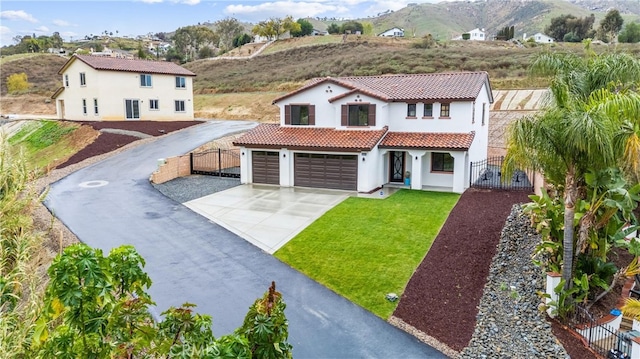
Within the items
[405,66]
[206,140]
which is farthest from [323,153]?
[405,66]

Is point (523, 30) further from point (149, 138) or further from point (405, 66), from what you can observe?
point (149, 138)

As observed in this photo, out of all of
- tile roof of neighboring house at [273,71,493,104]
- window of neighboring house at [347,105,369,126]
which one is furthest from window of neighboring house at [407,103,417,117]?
window of neighboring house at [347,105,369,126]

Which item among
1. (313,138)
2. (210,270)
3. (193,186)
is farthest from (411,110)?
(210,270)

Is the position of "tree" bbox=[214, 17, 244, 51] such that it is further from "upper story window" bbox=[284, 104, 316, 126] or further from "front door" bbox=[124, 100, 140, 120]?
"upper story window" bbox=[284, 104, 316, 126]

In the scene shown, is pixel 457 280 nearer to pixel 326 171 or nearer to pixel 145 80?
pixel 326 171

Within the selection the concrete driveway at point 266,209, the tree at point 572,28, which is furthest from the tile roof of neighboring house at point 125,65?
the tree at point 572,28
